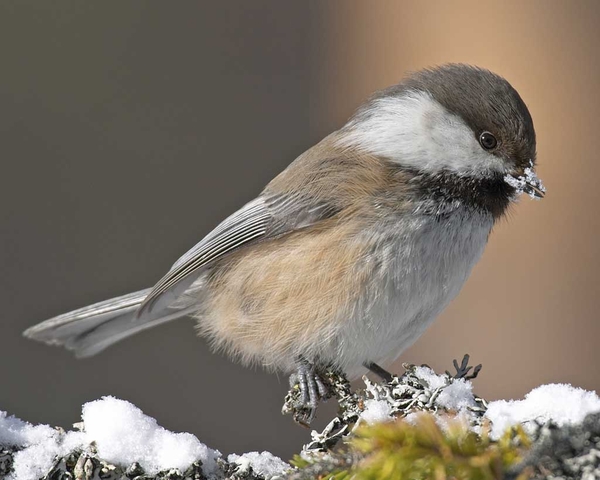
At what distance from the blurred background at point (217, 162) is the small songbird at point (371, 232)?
0.96m

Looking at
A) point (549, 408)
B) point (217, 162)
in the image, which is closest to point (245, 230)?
point (549, 408)

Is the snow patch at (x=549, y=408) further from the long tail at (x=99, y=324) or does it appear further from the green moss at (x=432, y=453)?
the long tail at (x=99, y=324)

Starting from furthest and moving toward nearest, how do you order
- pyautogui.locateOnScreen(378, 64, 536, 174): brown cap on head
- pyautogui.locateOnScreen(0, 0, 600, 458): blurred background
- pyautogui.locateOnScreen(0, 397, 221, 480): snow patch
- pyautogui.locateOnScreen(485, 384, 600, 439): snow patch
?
pyautogui.locateOnScreen(0, 0, 600, 458): blurred background, pyautogui.locateOnScreen(378, 64, 536, 174): brown cap on head, pyautogui.locateOnScreen(0, 397, 221, 480): snow patch, pyautogui.locateOnScreen(485, 384, 600, 439): snow patch

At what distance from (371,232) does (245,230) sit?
1.27 ft

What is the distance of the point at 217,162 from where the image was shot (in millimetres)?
3047

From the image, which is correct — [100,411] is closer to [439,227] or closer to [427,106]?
[439,227]

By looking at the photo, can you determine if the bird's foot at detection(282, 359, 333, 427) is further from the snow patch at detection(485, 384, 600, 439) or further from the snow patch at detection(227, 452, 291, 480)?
the snow patch at detection(485, 384, 600, 439)

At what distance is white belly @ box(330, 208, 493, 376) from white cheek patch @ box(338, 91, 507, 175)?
127 mm

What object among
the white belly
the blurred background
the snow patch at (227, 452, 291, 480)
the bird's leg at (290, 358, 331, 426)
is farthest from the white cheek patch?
the blurred background

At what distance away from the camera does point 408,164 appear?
162 cm

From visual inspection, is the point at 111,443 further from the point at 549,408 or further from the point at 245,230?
the point at 245,230

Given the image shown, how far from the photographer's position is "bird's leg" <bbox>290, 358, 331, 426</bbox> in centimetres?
146

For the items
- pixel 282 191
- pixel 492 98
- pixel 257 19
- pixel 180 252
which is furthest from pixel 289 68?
pixel 492 98

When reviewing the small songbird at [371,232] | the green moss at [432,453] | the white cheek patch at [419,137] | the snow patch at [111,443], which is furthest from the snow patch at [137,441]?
the white cheek patch at [419,137]
